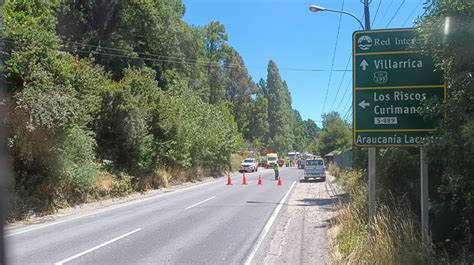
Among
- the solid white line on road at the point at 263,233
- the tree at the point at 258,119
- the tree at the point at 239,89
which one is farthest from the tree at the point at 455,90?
the tree at the point at 258,119

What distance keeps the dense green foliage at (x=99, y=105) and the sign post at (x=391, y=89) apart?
12.2 m

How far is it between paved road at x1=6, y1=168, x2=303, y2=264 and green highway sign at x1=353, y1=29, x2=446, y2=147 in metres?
→ 3.81

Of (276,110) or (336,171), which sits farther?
(276,110)

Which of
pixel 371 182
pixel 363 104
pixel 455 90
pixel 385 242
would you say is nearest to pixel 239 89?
pixel 371 182

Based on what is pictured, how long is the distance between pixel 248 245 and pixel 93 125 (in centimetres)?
1759

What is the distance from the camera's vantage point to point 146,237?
37.6ft

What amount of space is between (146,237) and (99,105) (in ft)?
47.6

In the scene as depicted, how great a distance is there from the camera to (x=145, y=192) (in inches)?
1105

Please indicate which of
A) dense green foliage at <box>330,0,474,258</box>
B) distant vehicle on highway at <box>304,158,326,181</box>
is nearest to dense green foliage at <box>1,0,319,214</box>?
distant vehicle on highway at <box>304,158,326,181</box>

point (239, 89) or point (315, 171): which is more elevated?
point (239, 89)

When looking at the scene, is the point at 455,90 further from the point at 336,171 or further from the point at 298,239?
the point at 336,171

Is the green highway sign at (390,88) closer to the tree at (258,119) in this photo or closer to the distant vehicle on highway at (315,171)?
the distant vehicle on highway at (315,171)

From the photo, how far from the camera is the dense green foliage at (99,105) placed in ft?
53.8

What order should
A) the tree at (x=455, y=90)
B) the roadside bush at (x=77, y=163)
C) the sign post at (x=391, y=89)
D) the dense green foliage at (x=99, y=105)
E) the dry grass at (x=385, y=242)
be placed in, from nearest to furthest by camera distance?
the tree at (x=455, y=90) < the dry grass at (x=385, y=242) < the sign post at (x=391, y=89) < the dense green foliage at (x=99, y=105) < the roadside bush at (x=77, y=163)
